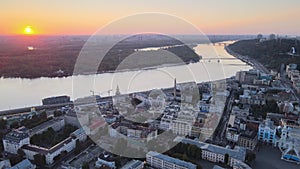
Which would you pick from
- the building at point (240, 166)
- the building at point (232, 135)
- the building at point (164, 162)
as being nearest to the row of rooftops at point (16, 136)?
the building at point (164, 162)

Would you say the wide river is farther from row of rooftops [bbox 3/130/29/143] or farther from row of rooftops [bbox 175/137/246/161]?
row of rooftops [bbox 175/137/246/161]

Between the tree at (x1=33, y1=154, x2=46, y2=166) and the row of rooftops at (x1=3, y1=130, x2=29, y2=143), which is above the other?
the row of rooftops at (x1=3, y1=130, x2=29, y2=143)

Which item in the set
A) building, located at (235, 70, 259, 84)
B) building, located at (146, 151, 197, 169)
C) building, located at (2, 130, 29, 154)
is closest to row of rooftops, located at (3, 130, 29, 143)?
building, located at (2, 130, 29, 154)

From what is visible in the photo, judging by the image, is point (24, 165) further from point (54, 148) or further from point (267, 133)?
point (267, 133)

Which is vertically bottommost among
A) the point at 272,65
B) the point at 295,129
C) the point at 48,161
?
the point at 48,161

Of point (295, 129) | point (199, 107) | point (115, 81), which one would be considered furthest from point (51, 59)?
point (295, 129)

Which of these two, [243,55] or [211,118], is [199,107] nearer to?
[211,118]

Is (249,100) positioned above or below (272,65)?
below

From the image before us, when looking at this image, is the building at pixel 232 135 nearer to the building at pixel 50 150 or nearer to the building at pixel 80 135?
the building at pixel 80 135
